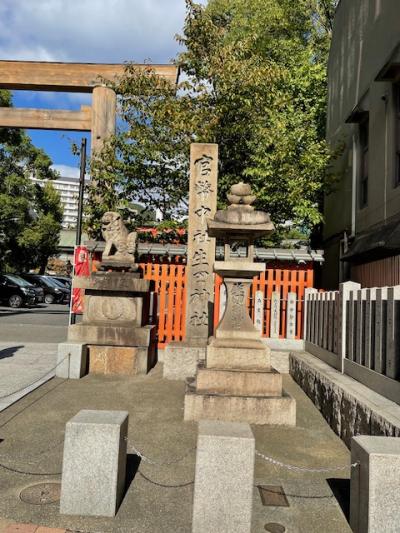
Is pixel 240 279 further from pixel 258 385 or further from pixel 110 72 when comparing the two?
pixel 110 72

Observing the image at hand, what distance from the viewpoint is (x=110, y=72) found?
1259 cm

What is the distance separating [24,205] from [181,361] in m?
21.4

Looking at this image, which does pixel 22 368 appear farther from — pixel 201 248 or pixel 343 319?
pixel 343 319

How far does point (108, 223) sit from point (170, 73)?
19.7 feet

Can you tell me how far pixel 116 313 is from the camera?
8.98 metres

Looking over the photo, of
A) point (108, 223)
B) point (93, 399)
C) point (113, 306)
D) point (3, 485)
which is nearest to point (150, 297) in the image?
point (113, 306)

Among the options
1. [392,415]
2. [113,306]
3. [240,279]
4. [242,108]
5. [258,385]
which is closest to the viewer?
[392,415]

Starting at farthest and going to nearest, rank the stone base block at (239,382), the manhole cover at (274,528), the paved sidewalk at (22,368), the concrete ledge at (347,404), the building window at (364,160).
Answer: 1. the building window at (364,160)
2. the paved sidewalk at (22,368)
3. the stone base block at (239,382)
4. the concrete ledge at (347,404)
5. the manhole cover at (274,528)

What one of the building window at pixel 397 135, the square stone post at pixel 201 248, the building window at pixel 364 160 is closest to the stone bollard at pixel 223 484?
the square stone post at pixel 201 248

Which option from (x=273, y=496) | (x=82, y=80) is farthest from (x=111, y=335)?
(x=82, y=80)

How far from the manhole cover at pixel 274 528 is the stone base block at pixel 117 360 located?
5.69 metres

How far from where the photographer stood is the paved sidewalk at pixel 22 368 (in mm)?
6699

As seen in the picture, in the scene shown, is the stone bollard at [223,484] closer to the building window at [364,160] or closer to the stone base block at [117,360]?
the stone base block at [117,360]

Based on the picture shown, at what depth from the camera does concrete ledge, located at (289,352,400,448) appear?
13.2ft
